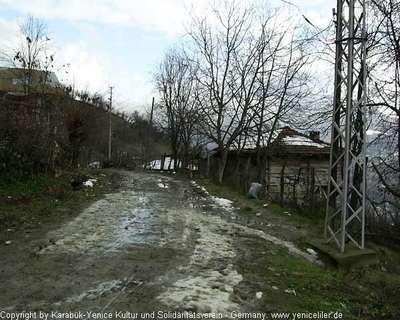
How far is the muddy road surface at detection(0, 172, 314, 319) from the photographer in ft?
12.4

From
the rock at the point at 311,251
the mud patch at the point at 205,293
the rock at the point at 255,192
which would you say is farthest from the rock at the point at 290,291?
the rock at the point at 255,192

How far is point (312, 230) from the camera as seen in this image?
839 centimetres

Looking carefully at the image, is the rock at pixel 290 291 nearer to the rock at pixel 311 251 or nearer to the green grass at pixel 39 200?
the rock at pixel 311 251

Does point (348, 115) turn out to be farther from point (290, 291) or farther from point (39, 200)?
point (39, 200)

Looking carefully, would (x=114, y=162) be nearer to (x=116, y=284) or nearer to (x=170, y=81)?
(x=170, y=81)

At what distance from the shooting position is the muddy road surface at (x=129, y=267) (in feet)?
12.4

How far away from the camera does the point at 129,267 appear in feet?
16.6

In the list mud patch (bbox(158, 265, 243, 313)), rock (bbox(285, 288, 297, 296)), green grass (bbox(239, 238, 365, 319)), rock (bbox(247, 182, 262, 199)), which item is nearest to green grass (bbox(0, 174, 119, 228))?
mud patch (bbox(158, 265, 243, 313))

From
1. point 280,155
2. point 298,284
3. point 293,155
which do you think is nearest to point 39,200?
point 298,284

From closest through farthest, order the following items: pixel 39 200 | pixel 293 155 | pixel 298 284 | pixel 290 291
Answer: pixel 290 291 < pixel 298 284 < pixel 39 200 < pixel 293 155

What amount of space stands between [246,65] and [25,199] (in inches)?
606

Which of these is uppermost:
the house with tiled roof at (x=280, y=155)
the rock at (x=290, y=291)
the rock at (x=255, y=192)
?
the house with tiled roof at (x=280, y=155)

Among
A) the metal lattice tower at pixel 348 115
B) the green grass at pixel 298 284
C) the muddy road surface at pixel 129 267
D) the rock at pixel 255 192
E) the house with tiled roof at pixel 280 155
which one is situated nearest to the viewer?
the muddy road surface at pixel 129 267

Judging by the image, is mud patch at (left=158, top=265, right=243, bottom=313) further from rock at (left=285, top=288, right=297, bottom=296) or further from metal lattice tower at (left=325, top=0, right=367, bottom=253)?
metal lattice tower at (left=325, top=0, right=367, bottom=253)
